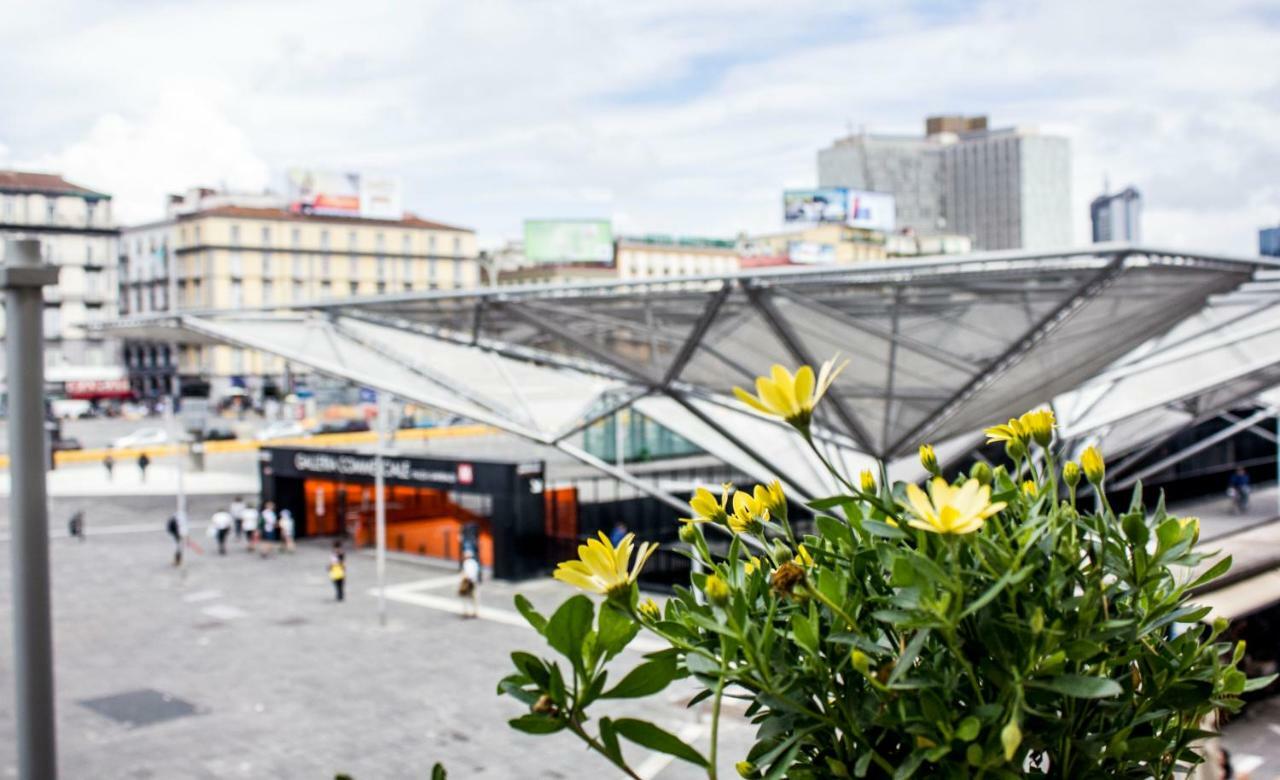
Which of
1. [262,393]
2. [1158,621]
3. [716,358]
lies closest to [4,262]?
[1158,621]

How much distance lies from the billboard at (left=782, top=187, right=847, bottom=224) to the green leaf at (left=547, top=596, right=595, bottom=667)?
390 ft

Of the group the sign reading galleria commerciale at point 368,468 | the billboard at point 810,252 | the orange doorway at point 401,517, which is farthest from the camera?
the billboard at point 810,252

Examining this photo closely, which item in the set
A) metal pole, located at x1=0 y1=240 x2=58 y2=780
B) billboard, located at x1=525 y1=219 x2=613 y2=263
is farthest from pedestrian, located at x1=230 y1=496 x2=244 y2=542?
billboard, located at x1=525 y1=219 x2=613 y2=263

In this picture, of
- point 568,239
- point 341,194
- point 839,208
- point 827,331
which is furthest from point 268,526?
point 839,208

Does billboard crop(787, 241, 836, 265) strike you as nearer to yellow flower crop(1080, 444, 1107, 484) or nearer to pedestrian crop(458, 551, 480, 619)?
pedestrian crop(458, 551, 480, 619)

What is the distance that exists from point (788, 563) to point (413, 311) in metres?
19.5

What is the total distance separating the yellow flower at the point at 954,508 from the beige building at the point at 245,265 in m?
87.5

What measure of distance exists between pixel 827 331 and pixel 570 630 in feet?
49.3

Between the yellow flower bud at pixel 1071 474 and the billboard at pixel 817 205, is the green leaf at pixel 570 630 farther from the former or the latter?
the billboard at pixel 817 205

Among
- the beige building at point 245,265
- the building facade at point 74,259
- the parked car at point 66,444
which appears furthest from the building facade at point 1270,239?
the building facade at point 74,259

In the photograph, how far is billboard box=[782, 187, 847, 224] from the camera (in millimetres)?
118125

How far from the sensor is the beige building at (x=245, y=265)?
289 ft

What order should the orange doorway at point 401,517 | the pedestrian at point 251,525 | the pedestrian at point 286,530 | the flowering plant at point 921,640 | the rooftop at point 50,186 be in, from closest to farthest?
the flowering plant at point 921,640 → the orange doorway at point 401,517 → the pedestrian at point 286,530 → the pedestrian at point 251,525 → the rooftop at point 50,186

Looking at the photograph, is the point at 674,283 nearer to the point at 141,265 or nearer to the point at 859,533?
the point at 859,533
